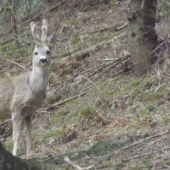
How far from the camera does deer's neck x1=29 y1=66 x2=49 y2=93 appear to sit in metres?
8.74

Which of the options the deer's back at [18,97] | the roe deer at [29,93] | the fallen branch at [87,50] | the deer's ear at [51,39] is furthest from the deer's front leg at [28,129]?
the fallen branch at [87,50]

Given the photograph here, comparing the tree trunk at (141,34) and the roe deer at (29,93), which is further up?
the tree trunk at (141,34)

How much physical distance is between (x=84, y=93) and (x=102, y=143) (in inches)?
165

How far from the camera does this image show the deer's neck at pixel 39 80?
28.7 ft

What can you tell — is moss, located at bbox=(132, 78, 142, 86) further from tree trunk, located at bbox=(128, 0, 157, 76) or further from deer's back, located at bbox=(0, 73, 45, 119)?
deer's back, located at bbox=(0, 73, 45, 119)

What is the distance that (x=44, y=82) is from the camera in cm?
879

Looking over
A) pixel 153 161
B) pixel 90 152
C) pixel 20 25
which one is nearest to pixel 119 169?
pixel 153 161

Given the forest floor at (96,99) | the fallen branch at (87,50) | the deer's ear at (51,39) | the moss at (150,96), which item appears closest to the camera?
the forest floor at (96,99)

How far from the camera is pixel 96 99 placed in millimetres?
9312

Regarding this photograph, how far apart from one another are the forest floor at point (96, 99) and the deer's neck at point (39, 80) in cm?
77

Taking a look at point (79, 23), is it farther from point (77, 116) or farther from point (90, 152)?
point (90, 152)

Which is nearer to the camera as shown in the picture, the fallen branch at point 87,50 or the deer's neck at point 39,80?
the deer's neck at point 39,80

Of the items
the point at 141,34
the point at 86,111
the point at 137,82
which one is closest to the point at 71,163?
the point at 86,111

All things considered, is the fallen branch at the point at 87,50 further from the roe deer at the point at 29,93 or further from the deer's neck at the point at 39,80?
the deer's neck at the point at 39,80
